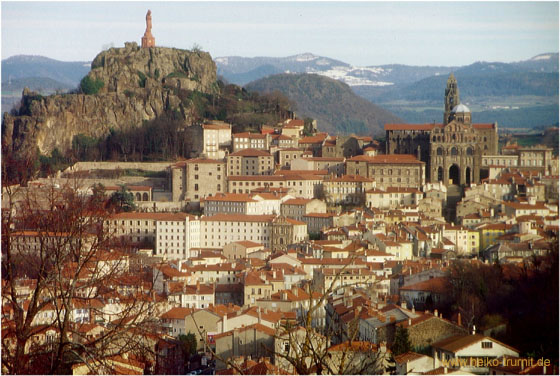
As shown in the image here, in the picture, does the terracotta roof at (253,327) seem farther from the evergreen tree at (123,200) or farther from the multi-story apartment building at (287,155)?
the multi-story apartment building at (287,155)

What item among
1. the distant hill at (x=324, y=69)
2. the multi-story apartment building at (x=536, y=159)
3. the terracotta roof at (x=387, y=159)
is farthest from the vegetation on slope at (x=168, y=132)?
the distant hill at (x=324, y=69)

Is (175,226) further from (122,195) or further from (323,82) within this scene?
(323,82)

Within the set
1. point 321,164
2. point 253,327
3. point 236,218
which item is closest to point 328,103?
point 321,164

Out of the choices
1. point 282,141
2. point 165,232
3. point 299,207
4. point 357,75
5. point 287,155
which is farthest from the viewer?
point 357,75

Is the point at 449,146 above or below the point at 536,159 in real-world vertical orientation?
above

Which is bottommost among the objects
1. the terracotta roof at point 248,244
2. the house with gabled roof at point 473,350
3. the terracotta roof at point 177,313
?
the terracotta roof at point 177,313

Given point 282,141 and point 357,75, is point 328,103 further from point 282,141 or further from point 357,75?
point 282,141

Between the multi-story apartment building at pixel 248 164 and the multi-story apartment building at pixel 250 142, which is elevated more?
the multi-story apartment building at pixel 250 142

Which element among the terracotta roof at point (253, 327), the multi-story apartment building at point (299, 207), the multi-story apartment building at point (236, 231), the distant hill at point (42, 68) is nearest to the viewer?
the terracotta roof at point (253, 327)
